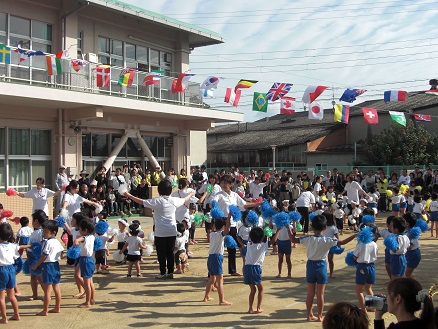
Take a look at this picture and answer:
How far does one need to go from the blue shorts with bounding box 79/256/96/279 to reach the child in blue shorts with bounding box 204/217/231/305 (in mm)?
1834

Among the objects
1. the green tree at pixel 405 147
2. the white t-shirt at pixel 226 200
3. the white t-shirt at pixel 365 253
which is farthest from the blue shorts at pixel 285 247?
the green tree at pixel 405 147

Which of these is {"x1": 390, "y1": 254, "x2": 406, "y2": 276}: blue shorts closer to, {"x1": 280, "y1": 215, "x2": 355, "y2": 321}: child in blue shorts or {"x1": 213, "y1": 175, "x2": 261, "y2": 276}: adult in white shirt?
{"x1": 280, "y1": 215, "x2": 355, "y2": 321}: child in blue shorts

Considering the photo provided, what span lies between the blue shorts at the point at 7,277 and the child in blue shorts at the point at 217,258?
2872 millimetres

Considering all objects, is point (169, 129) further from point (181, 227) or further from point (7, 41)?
point (181, 227)

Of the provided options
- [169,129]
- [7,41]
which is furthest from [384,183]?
[7,41]

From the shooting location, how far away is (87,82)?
59.3 ft

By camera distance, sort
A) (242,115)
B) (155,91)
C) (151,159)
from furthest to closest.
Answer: (242,115) → (151,159) → (155,91)

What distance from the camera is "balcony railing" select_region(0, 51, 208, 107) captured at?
16.1m

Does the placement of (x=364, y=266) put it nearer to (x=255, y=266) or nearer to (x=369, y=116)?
(x=255, y=266)

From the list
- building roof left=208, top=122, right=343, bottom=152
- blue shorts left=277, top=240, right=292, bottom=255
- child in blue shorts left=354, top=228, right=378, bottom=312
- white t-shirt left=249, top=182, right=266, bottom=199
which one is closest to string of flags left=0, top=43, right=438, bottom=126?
white t-shirt left=249, top=182, right=266, bottom=199

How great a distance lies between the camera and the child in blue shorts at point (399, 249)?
7672mm

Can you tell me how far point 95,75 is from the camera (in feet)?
59.9

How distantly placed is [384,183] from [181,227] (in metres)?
14.0

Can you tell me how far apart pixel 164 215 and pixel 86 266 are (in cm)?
196
